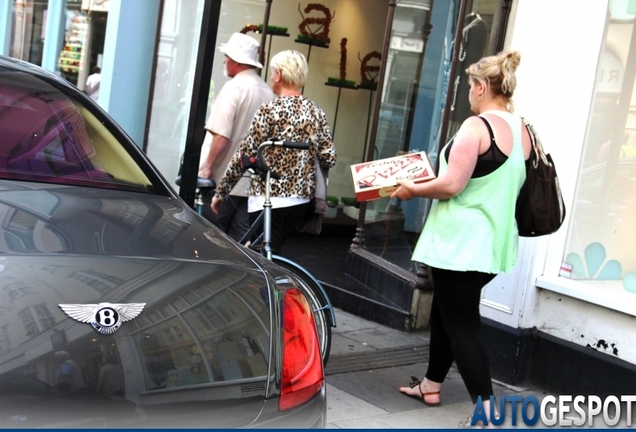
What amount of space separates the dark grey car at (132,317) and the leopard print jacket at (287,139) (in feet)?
6.34

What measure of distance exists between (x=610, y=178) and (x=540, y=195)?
54.0 inches

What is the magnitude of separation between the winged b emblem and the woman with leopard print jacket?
114 inches

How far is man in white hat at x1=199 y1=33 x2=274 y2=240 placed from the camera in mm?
5566

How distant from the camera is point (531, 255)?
5117mm

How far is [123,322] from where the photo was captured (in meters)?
2.22

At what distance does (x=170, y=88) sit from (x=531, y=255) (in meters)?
5.35

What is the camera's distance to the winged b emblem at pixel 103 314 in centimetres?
216

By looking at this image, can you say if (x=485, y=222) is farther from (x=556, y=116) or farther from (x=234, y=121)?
(x=234, y=121)

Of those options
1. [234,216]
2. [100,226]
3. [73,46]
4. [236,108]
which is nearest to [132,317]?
[100,226]

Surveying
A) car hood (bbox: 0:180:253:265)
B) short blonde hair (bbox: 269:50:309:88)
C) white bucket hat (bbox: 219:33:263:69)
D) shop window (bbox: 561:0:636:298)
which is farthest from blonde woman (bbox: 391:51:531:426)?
white bucket hat (bbox: 219:33:263:69)

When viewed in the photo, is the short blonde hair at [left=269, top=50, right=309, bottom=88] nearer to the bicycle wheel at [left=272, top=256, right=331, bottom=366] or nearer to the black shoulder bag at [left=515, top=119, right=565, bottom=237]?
the bicycle wheel at [left=272, top=256, right=331, bottom=366]

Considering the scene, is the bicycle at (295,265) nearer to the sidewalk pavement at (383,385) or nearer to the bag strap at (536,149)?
the sidewalk pavement at (383,385)

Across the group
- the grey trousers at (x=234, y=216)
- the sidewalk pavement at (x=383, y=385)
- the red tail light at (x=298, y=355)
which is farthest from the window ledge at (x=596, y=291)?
the red tail light at (x=298, y=355)

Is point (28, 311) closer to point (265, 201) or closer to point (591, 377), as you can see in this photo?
point (265, 201)
